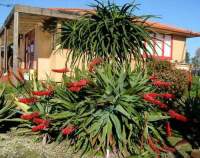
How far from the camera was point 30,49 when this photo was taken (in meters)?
26.0

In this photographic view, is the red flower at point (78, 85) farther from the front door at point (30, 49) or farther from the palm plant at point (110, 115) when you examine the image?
the front door at point (30, 49)

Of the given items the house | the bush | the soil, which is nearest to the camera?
the soil

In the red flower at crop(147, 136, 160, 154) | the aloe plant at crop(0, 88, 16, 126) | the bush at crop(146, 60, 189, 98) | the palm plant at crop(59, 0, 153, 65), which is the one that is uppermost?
the palm plant at crop(59, 0, 153, 65)

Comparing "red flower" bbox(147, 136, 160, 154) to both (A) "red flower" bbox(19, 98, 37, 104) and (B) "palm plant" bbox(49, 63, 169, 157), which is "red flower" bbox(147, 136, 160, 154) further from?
(A) "red flower" bbox(19, 98, 37, 104)

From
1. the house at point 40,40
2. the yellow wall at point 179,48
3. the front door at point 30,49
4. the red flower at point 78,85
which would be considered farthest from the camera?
the yellow wall at point 179,48

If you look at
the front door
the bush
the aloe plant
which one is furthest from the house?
the aloe plant

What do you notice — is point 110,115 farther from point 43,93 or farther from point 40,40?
point 40,40

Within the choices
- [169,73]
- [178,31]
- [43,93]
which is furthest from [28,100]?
[178,31]

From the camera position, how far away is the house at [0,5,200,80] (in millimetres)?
17203

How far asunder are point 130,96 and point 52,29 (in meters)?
14.6

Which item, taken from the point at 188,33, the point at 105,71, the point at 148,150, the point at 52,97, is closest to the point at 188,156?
the point at 148,150

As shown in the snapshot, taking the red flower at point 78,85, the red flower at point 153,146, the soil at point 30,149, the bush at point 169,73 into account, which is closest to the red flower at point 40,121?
the soil at point 30,149

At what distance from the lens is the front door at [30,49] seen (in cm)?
2492

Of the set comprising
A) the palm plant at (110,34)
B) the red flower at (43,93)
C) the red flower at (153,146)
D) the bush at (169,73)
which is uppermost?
the palm plant at (110,34)
